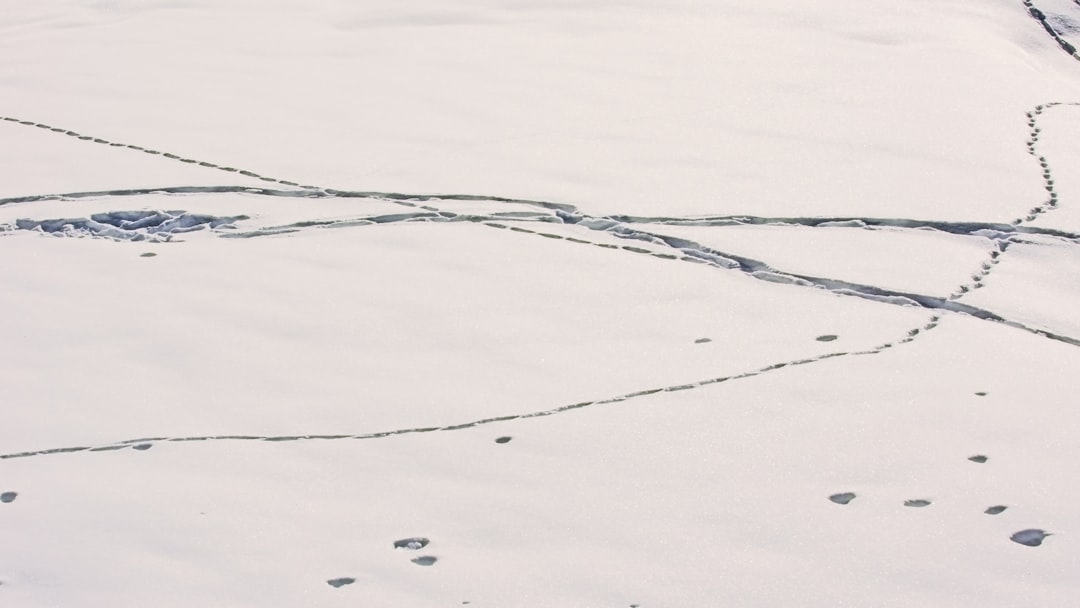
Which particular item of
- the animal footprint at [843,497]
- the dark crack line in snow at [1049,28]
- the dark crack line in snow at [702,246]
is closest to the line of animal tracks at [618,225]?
the dark crack line in snow at [702,246]

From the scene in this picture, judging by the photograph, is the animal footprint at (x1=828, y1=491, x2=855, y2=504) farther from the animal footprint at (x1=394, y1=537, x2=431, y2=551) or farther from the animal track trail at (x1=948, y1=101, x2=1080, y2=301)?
the animal track trail at (x1=948, y1=101, x2=1080, y2=301)

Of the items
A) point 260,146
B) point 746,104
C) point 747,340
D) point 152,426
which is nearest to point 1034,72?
point 746,104

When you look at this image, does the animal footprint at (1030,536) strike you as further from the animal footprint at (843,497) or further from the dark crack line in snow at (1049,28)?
the dark crack line in snow at (1049,28)

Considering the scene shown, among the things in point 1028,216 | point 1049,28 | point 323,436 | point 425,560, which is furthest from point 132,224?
point 1049,28

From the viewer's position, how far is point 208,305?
2357 millimetres

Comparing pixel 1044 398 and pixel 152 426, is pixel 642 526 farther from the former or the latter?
pixel 152 426

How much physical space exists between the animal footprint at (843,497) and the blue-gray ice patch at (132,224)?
160 centimetres

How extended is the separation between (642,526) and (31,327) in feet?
4.49

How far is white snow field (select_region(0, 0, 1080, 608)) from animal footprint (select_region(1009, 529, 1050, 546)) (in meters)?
0.01

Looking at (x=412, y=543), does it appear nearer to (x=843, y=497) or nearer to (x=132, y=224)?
(x=843, y=497)

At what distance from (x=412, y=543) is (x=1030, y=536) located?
87 centimetres

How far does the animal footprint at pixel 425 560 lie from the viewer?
1.62 m

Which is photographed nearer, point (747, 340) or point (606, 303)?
point (747, 340)

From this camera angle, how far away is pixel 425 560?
1627 mm
